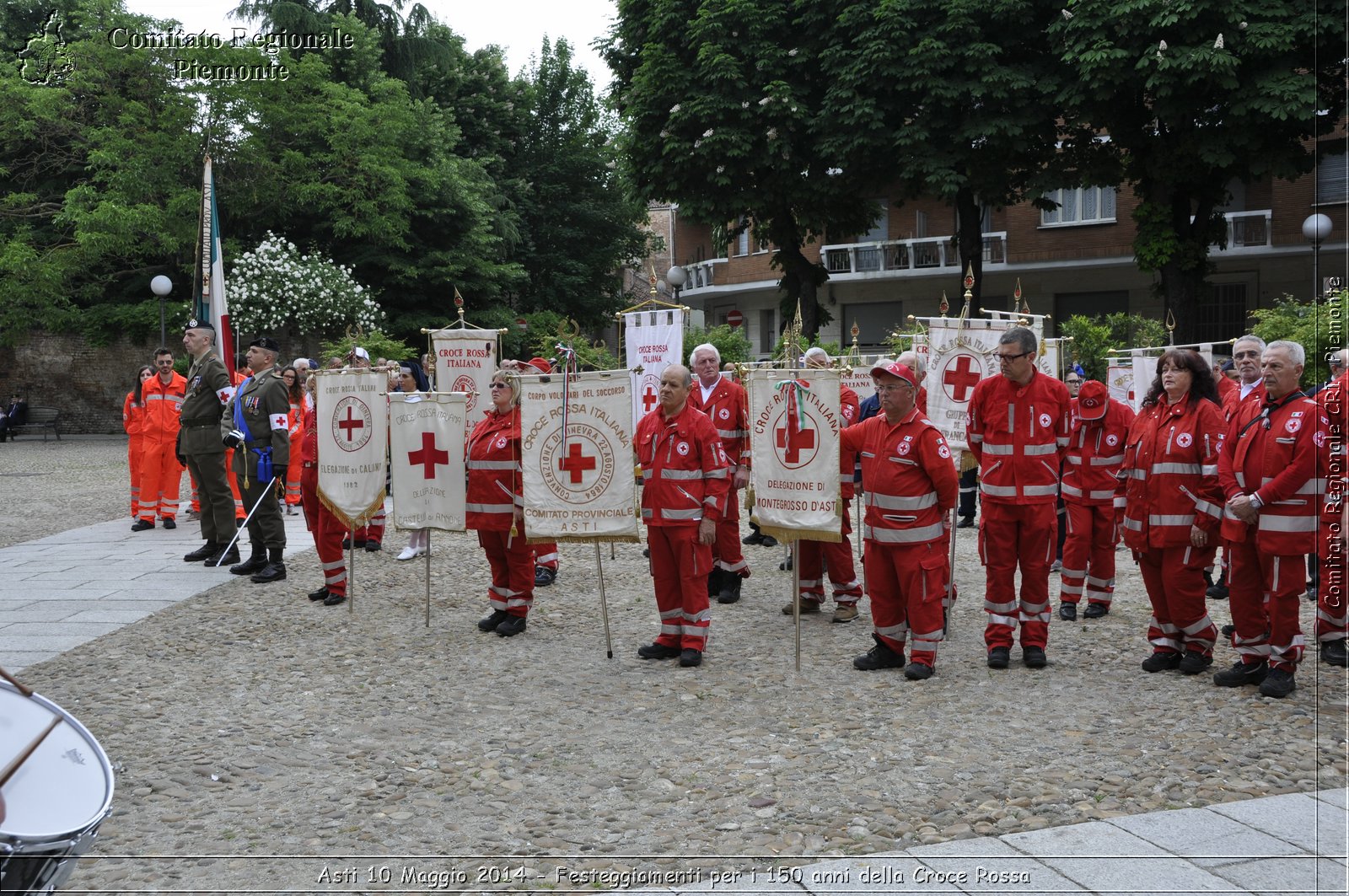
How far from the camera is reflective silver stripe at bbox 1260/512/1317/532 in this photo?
20.7ft

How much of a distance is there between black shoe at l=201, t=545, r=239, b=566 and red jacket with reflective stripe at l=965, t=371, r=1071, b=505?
7.59m

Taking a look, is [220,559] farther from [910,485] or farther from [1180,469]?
[1180,469]

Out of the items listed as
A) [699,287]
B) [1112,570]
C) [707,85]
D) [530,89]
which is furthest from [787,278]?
[1112,570]

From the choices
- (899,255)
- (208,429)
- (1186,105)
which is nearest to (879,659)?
(208,429)

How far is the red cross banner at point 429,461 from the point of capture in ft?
28.5

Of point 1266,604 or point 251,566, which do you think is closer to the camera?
point 1266,604

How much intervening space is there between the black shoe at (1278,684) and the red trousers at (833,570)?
3.04 metres

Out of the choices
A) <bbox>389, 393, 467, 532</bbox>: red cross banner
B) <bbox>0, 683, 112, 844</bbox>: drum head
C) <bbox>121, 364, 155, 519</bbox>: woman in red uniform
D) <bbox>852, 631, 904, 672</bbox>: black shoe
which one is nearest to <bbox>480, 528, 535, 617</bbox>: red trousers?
<bbox>389, 393, 467, 532</bbox>: red cross banner

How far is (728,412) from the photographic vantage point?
→ 989cm

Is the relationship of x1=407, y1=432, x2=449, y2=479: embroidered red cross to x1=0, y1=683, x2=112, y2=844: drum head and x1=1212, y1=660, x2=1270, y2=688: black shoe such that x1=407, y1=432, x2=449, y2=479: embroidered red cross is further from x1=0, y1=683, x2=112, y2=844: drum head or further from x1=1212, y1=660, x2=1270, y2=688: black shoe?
x1=1212, y1=660, x2=1270, y2=688: black shoe

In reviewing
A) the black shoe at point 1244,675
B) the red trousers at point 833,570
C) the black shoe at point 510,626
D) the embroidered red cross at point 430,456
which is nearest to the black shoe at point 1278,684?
the black shoe at point 1244,675

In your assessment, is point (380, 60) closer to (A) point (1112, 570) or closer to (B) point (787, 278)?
(B) point (787, 278)

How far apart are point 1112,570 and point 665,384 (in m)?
4.18

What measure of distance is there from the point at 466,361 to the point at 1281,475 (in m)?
7.36
